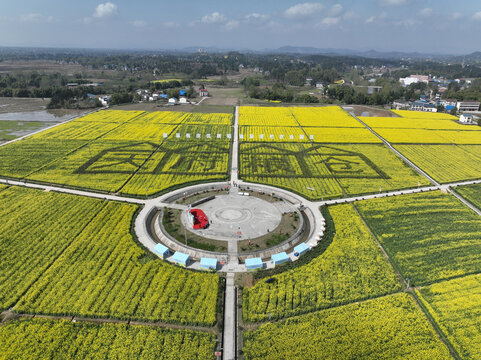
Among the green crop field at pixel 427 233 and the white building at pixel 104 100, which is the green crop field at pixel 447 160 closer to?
the green crop field at pixel 427 233

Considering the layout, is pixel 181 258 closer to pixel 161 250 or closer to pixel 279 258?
pixel 161 250

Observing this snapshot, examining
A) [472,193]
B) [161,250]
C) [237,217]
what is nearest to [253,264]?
[237,217]

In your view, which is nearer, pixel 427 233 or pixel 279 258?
pixel 279 258

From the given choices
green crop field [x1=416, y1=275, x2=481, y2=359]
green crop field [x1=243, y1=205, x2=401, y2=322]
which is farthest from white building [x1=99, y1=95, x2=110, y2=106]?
green crop field [x1=416, y1=275, x2=481, y2=359]

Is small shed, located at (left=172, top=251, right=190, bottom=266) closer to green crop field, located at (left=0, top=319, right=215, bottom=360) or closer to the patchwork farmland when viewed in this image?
the patchwork farmland

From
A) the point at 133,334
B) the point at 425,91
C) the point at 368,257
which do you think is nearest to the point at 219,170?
the point at 368,257
